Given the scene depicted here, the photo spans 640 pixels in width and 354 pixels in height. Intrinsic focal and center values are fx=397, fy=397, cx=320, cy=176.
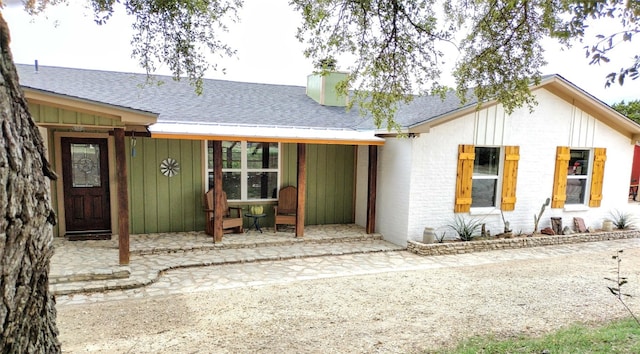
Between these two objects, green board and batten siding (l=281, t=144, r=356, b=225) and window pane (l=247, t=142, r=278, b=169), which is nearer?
window pane (l=247, t=142, r=278, b=169)

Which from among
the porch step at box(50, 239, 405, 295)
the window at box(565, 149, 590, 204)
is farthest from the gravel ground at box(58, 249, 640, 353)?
the window at box(565, 149, 590, 204)

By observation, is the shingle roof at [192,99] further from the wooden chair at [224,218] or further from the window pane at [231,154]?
the wooden chair at [224,218]

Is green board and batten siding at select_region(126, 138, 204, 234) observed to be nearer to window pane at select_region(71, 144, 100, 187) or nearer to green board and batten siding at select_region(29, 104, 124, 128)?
window pane at select_region(71, 144, 100, 187)

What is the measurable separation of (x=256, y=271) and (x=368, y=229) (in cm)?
327

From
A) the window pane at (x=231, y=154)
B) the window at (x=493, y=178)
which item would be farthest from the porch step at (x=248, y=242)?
the window at (x=493, y=178)

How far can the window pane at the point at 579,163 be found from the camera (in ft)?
33.0

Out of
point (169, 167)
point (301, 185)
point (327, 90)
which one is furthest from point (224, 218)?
point (327, 90)

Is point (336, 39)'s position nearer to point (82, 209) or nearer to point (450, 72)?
point (450, 72)

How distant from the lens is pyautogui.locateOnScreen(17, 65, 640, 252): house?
8188 millimetres

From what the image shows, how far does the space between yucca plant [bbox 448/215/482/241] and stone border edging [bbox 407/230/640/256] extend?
0.22 m

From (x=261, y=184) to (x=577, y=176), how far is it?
803 centimetres

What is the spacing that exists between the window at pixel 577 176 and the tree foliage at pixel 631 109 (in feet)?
44.7

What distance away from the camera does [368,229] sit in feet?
30.0

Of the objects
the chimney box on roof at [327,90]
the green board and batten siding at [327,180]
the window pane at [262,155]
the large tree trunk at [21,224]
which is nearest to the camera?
the large tree trunk at [21,224]
